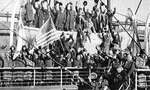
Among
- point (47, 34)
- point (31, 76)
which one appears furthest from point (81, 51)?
point (31, 76)

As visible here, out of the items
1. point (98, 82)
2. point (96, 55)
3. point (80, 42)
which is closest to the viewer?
point (98, 82)

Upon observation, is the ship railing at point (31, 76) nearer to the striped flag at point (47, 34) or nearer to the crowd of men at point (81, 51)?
the crowd of men at point (81, 51)

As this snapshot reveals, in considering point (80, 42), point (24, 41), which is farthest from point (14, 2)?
point (80, 42)

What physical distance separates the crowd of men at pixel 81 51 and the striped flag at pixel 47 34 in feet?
1.01

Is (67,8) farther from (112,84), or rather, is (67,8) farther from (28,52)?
(112,84)

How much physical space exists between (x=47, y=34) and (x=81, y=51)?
164 cm

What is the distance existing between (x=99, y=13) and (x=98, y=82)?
4.85m

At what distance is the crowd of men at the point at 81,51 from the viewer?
55.1 feet

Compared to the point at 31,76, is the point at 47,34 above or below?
above

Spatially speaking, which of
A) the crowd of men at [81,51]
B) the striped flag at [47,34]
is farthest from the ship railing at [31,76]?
the striped flag at [47,34]

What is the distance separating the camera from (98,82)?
16.7 meters

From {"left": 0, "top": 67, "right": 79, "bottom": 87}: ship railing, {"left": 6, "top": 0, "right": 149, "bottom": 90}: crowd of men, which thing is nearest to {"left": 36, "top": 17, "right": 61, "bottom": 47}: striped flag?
{"left": 6, "top": 0, "right": 149, "bottom": 90}: crowd of men

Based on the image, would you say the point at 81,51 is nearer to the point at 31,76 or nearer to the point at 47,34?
the point at 47,34

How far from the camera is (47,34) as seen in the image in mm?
19094
